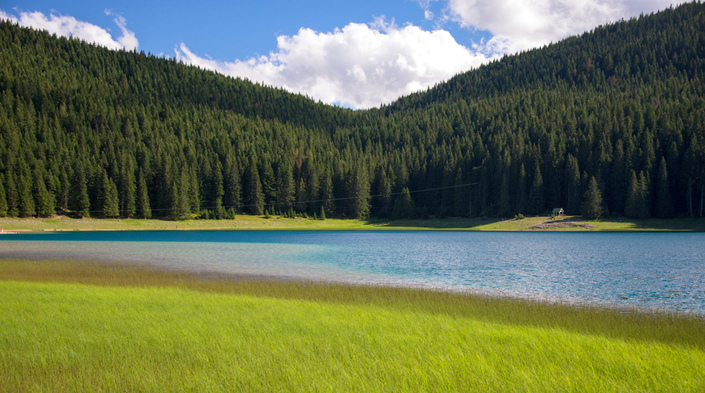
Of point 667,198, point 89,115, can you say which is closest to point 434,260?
point 667,198

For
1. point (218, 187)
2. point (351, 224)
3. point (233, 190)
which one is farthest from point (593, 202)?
point (218, 187)

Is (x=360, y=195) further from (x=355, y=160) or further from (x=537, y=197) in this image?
(x=537, y=197)

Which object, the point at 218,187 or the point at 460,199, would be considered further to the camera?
the point at 218,187

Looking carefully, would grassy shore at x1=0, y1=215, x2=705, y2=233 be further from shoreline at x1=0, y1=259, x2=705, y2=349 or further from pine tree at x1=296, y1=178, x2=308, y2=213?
shoreline at x1=0, y1=259, x2=705, y2=349

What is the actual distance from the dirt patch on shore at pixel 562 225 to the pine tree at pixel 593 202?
345 centimetres

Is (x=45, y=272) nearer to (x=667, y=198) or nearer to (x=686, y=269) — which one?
(x=686, y=269)

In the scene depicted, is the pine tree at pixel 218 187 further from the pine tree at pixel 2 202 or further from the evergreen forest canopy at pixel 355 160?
the pine tree at pixel 2 202

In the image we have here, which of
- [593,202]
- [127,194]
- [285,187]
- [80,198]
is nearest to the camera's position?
[593,202]

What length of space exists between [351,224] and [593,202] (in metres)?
52.4

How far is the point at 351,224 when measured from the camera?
98875 mm

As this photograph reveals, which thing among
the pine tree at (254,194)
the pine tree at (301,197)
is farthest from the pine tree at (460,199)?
the pine tree at (254,194)

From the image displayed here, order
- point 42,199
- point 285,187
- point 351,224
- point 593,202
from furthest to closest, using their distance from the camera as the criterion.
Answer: point 285,187, point 351,224, point 42,199, point 593,202

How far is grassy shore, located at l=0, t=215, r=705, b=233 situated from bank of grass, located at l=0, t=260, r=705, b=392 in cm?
7097

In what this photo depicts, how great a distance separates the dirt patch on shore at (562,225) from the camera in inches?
2900
